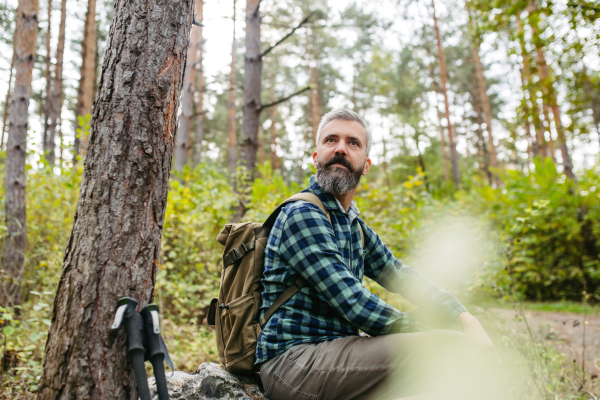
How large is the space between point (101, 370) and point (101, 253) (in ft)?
1.46

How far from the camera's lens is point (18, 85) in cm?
490

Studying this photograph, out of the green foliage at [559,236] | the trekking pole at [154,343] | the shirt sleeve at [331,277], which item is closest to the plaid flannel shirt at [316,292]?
the shirt sleeve at [331,277]

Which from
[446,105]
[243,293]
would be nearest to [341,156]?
[243,293]

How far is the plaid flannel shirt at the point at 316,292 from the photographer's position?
5.50ft

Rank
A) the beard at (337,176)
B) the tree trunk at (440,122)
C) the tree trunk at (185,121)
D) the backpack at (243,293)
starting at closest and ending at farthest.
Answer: the backpack at (243,293), the beard at (337,176), the tree trunk at (185,121), the tree trunk at (440,122)

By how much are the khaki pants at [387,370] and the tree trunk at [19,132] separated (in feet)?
15.5

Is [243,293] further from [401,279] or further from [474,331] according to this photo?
[474,331]

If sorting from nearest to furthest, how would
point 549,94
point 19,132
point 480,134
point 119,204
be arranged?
point 119,204 < point 19,132 < point 549,94 < point 480,134

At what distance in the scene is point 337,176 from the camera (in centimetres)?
A: 209

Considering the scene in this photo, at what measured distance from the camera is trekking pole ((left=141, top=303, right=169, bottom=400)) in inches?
53.2

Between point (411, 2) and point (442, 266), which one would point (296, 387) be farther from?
point (411, 2)

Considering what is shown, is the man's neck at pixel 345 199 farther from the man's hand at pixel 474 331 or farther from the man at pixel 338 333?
the man's hand at pixel 474 331

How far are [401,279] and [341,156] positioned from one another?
888 mm

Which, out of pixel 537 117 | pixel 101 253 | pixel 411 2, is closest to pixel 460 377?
pixel 101 253
